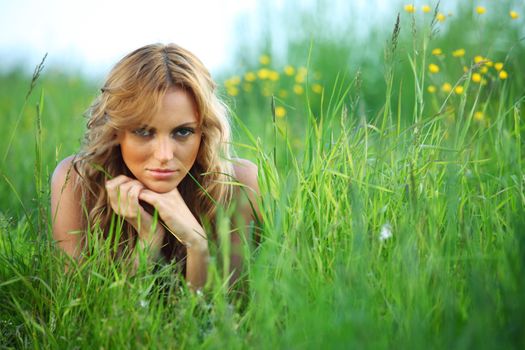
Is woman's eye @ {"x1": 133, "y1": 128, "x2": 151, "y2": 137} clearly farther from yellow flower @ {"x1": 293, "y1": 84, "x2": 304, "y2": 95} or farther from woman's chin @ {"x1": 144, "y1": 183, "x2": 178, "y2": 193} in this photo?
yellow flower @ {"x1": 293, "y1": 84, "x2": 304, "y2": 95}

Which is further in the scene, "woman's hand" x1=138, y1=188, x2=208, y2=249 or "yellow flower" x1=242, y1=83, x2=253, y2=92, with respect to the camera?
"yellow flower" x1=242, y1=83, x2=253, y2=92

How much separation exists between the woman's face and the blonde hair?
4 cm

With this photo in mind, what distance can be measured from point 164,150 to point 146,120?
0.50ft

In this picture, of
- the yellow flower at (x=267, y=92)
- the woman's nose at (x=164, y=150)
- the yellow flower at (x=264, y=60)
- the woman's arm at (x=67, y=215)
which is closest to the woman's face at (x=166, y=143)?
the woman's nose at (x=164, y=150)

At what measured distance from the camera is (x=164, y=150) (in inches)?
115

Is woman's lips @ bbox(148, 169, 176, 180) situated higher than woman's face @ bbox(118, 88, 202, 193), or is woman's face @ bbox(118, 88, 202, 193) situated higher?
woman's face @ bbox(118, 88, 202, 193)

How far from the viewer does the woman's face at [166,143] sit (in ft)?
9.68

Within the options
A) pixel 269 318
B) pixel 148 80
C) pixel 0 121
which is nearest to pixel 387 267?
pixel 269 318

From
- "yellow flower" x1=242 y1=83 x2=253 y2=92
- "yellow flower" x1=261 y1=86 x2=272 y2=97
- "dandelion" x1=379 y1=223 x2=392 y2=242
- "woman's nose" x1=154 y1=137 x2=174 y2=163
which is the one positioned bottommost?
"yellow flower" x1=242 y1=83 x2=253 y2=92

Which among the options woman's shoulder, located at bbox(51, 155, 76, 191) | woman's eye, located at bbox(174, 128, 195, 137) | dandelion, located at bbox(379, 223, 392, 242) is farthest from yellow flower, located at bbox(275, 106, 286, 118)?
dandelion, located at bbox(379, 223, 392, 242)

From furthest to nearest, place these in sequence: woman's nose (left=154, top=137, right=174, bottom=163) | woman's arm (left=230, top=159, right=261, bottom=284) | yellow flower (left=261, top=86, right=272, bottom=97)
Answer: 1. yellow flower (left=261, top=86, right=272, bottom=97)
2. woman's arm (left=230, top=159, right=261, bottom=284)
3. woman's nose (left=154, top=137, right=174, bottom=163)

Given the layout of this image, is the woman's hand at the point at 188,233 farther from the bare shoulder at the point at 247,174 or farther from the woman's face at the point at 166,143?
the bare shoulder at the point at 247,174

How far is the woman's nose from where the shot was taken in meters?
2.91

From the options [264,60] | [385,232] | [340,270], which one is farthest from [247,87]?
[340,270]
